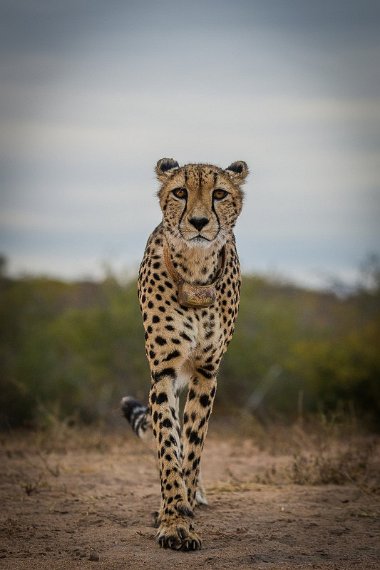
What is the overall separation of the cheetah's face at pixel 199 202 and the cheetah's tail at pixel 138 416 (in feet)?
5.34

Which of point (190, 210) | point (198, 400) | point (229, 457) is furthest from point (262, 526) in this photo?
point (229, 457)

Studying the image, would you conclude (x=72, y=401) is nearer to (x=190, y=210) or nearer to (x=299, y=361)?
(x=299, y=361)

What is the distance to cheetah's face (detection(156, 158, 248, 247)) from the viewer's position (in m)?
5.29

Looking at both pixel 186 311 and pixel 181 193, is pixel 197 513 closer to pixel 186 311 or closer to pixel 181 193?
pixel 186 311

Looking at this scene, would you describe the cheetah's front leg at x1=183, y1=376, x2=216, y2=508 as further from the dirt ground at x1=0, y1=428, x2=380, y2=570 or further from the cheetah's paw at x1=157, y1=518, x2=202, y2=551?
the cheetah's paw at x1=157, y1=518, x2=202, y2=551

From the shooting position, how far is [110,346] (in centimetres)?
1661

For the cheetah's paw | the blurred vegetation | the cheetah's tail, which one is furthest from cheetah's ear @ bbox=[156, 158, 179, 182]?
the blurred vegetation

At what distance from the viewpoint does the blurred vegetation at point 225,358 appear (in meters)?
13.7

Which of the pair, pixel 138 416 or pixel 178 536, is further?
pixel 138 416

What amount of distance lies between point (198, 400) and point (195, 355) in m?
0.33

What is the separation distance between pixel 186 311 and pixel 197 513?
1.31m

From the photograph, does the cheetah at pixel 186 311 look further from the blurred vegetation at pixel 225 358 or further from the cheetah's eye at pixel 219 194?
the blurred vegetation at pixel 225 358

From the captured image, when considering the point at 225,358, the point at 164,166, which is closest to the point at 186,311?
the point at 164,166

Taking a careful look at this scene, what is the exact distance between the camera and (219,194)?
542 cm
